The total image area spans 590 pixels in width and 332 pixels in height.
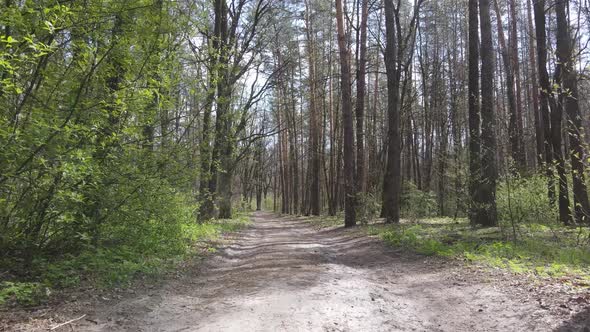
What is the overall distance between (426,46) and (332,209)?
45.3 feet

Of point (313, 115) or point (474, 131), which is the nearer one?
point (474, 131)

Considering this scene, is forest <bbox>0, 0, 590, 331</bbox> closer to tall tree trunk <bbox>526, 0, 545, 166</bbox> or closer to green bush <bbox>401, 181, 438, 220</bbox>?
green bush <bbox>401, 181, 438, 220</bbox>

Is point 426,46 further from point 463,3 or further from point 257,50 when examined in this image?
point 257,50

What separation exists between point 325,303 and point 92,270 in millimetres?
3447

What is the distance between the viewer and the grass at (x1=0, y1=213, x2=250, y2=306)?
455cm

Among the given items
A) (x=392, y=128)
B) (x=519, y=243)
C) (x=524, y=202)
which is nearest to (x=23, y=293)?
(x=519, y=243)

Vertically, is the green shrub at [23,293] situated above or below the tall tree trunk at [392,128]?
below

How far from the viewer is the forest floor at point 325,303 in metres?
4.15

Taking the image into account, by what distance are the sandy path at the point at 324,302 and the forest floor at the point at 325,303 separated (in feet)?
0.04

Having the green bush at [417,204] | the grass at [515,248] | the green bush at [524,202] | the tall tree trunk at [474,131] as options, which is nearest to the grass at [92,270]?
the grass at [515,248]

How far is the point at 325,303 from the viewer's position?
4.86 m

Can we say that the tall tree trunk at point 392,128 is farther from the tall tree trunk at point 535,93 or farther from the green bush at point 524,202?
the tall tree trunk at point 535,93

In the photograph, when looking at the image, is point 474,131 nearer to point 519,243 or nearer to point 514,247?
point 519,243

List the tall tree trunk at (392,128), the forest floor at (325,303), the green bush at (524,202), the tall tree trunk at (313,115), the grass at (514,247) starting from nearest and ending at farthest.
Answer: the forest floor at (325,303) → the grass at (514,247) → the green bush at (524,202) → the tall tree trunk at (392,128) → the tall tree trunk at (313,115)
